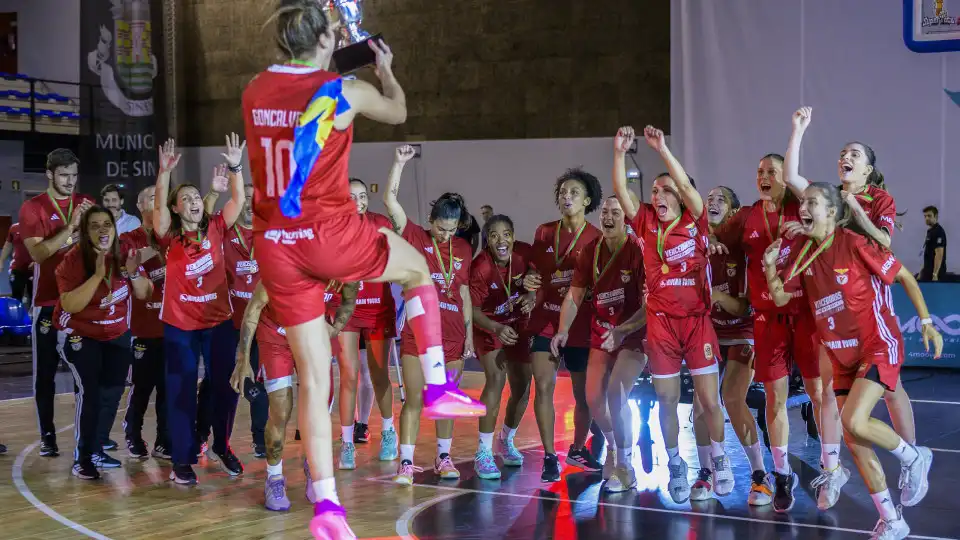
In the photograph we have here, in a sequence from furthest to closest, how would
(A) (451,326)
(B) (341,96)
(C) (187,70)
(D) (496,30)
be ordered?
(C) (187,70), (D) (496,30), (A) (451,326), (B) (341,96)

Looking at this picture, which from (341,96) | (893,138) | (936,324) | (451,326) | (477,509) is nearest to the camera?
(341,96)

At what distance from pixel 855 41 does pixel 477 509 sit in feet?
34.9

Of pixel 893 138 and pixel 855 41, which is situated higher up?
pixel 855 41

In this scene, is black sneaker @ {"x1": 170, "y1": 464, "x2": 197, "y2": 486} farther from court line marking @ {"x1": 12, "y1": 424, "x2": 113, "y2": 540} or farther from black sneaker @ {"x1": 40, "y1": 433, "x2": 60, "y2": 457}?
black sneaker @ {"x1": 40, "y1": 433, "x2": 60, "y2": 457}

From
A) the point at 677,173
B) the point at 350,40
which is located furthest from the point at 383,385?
the point at 350,40

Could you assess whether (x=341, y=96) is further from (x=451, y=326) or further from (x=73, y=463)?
(x=73, y=463)

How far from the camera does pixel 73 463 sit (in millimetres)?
7949

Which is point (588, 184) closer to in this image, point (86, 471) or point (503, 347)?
point (503, 347)

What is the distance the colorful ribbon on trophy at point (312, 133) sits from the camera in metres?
4.19

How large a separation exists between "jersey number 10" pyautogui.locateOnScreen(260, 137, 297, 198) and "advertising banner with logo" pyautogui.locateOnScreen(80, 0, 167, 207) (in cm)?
1365

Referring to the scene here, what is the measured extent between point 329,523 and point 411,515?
7.49 feet

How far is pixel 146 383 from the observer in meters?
8.43

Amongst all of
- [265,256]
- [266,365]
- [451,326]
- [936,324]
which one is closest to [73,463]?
[266,365]

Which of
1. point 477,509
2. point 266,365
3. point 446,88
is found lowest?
point 477,509
